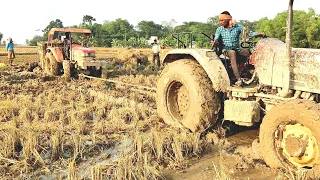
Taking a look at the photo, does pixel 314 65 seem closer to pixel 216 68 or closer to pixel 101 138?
pixel 216 68

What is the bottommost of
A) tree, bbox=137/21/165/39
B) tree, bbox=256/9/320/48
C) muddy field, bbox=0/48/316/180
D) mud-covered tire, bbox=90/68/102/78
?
muddy field, bbox=0/48/316/180

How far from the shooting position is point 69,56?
12.8 m

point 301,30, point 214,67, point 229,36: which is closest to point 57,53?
point 229,36

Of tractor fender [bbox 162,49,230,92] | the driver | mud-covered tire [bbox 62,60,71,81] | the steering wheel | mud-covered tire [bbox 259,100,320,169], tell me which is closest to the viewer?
mud-covered tire [bbox 259,100,320,169]

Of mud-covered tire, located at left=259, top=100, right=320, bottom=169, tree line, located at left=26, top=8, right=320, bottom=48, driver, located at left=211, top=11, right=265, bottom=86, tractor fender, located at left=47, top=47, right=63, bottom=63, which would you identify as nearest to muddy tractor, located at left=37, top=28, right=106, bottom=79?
tractor fender, located at left=47, top=47, right=63, bottom=63

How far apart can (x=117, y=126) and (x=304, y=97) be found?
2.81m

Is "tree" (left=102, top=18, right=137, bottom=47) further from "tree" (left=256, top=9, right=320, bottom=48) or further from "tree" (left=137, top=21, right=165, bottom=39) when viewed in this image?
"tree" (left=256, top=9, right=320, bottom=48)

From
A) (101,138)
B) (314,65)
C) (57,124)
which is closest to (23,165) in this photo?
(101,138)

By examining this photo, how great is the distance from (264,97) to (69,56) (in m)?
9.87

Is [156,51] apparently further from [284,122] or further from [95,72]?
[284,122]

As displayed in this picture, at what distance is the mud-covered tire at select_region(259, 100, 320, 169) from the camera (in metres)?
3.25

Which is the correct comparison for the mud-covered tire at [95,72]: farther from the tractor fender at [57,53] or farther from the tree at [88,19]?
the tree at [88,19]

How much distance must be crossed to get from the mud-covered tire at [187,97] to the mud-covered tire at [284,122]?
1.01 m

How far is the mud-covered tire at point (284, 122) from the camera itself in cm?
325
